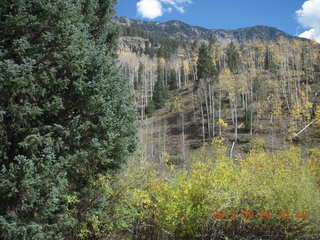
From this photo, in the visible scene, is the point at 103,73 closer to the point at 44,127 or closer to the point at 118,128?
the point at 118,128

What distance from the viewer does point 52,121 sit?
6238mm

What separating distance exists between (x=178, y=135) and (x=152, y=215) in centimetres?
3095

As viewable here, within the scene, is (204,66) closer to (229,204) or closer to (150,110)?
(150,110)

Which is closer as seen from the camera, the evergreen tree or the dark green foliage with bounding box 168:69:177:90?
the evergreen tree

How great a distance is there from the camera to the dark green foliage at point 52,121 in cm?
519

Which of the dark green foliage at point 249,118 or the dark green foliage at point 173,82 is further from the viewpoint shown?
the dark green foliage at point 173,82

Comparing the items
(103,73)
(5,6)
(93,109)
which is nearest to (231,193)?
Result: (93,109)

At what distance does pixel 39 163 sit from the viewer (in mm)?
5230

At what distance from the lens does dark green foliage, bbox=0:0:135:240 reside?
519 centimetres

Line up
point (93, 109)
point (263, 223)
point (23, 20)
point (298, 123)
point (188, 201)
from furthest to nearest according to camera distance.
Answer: point (298, 123)
point (263, 223)
point (188, 201)
point (93, 109)
point (23, 20)
